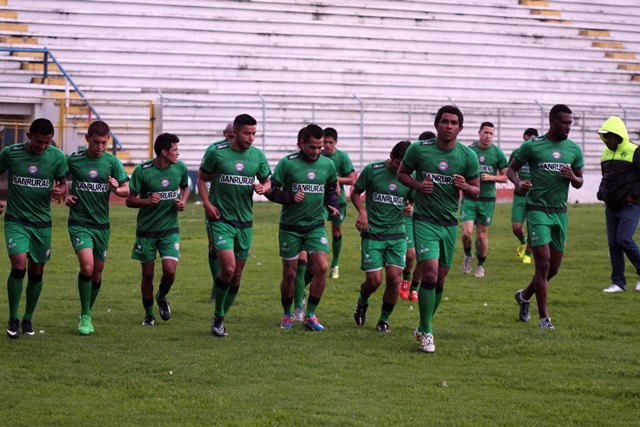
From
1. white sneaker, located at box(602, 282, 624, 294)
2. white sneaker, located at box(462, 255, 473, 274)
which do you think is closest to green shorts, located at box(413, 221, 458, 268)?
white sneaker, located at box(602, 282, 624, 294)

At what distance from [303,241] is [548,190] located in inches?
102

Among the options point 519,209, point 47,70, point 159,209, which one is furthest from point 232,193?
point 47,70

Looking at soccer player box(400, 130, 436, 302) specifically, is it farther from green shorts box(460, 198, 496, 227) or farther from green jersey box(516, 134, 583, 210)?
green shorts box(460, 198, 496, 227)

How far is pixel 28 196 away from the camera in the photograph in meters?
10.2

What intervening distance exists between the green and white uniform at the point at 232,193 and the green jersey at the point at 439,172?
1648 millimetres

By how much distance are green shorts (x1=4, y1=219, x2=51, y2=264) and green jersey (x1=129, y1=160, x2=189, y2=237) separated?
1.06 meters

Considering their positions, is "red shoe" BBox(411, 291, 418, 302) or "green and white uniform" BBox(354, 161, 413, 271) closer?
"green and white uniform" BBox(354, 161, 413, 271)

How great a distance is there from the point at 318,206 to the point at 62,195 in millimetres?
2534

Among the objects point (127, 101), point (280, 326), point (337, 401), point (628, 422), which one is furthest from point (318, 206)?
point (127, 101)

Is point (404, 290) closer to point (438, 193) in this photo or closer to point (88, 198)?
point (438, 193)

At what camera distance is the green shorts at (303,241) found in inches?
427

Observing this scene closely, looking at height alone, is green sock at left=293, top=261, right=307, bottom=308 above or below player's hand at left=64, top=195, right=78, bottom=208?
below

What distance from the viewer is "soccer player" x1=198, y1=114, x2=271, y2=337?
10.5 meters

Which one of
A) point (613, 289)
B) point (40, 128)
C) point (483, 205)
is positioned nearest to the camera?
point (40, 128)
